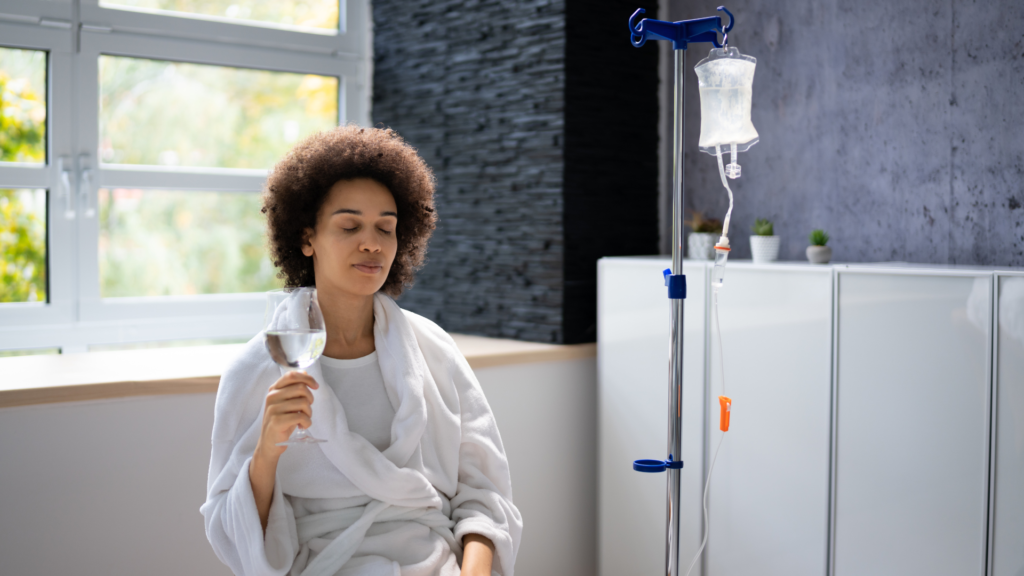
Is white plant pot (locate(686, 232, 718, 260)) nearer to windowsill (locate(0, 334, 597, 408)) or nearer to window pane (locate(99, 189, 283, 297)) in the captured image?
windowsill (locate(0, 334, 597, 408))

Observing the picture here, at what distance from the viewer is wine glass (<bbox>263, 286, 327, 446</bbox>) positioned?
3.72 ft

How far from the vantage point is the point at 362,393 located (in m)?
1.54

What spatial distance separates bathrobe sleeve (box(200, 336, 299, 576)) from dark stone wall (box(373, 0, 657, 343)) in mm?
1420

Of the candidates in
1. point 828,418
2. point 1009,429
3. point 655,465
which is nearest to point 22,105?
point 655,465

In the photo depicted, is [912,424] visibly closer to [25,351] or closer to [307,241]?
[307,241]

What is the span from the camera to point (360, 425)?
4.96 ft

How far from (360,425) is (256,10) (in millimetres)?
2217

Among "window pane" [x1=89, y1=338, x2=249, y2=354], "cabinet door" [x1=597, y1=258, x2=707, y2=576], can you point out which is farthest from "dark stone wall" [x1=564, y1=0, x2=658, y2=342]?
"window pane" [x1=89, y1=338, x2=249, y2=354]

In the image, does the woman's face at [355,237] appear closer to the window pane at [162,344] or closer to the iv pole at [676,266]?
the iv pole at [676,266]

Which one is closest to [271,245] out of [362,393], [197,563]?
[362,393]

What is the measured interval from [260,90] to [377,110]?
45 cm

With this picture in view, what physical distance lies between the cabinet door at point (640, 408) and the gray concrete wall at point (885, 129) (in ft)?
1.42

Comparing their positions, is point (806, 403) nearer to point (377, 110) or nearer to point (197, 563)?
point (197, 563)

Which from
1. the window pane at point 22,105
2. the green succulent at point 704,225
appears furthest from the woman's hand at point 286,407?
the window pane at point 22,105
